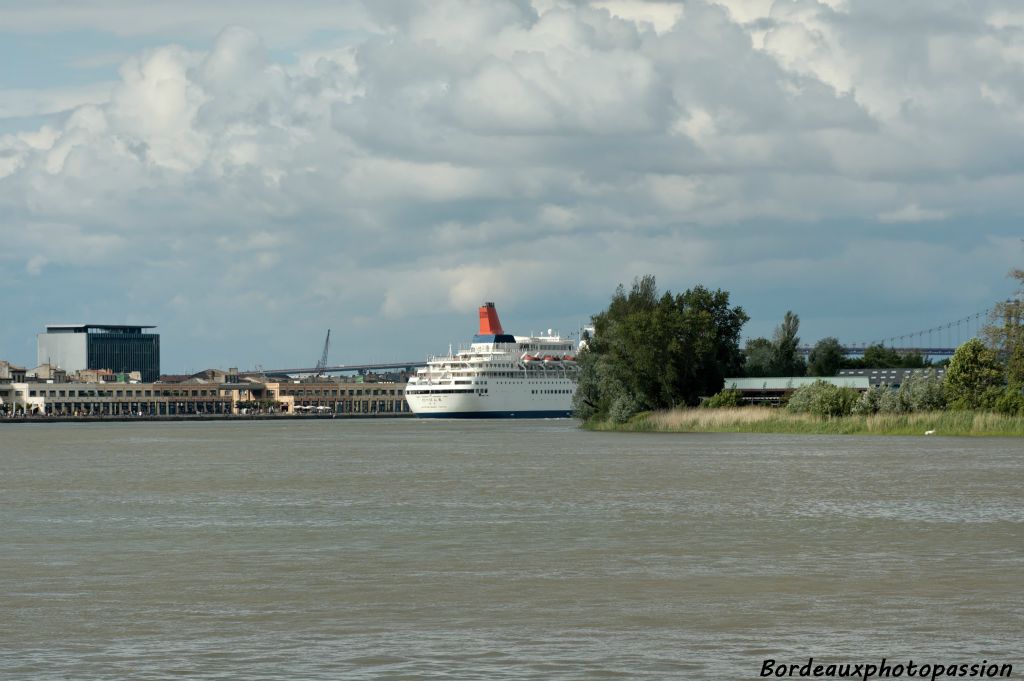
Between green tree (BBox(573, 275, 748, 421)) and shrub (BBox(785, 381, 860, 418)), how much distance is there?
1570 centimetres

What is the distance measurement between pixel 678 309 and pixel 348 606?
3731 inches

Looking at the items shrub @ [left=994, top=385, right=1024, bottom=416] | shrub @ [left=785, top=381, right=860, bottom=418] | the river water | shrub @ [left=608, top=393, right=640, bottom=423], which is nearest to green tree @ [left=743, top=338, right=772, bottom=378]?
shrub @ [left=608, top=393, right=640, bottom=423]

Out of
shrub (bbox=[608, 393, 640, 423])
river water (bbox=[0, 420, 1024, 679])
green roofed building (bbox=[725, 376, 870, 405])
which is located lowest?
river water (bbox=[0, 420, 1024, 679])

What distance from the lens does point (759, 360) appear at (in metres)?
148

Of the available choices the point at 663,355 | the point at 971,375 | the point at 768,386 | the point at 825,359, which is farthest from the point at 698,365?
the point at 825,359

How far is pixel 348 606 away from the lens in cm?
2261

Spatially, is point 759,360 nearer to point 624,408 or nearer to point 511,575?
point 624,408

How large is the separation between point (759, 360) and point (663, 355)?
38704mm

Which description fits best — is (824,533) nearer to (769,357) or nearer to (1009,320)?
(1009,320)

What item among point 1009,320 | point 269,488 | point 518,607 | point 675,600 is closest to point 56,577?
point 518,607

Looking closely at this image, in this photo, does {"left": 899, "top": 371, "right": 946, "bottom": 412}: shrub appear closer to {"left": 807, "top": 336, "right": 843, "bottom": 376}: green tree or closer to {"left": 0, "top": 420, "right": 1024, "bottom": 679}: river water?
{"left": 0, "top": 420, "right": 1024, "bottom": 679}: river water

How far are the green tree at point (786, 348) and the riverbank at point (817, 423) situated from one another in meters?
37.6

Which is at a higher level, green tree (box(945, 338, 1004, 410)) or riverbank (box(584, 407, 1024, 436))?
green tree (box(945, 338, 1004, 410))

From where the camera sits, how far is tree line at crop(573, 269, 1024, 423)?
3590 inches
